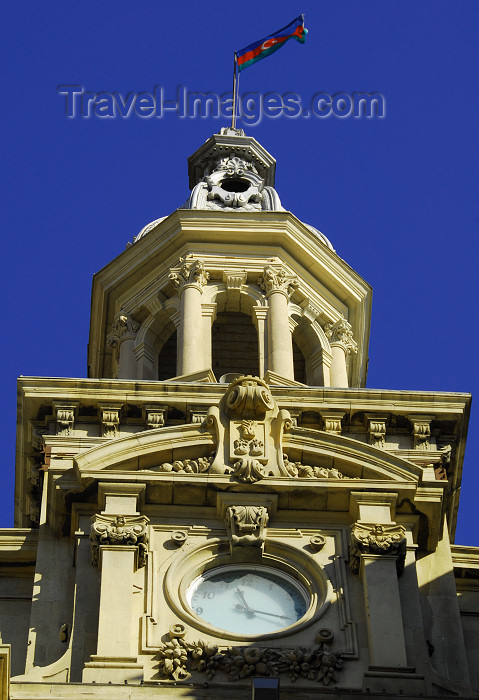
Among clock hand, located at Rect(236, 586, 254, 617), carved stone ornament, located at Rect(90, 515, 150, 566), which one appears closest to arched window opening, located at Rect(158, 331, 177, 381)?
carved stone ornament, located at Rect(90, 515, 150, 566)

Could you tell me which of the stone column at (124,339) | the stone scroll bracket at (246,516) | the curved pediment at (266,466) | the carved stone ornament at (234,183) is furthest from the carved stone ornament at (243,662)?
the carved stone ornament at (234,183)

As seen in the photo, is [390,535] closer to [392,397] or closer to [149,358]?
[392,397]

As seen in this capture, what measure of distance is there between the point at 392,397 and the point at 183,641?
8350 millimetres

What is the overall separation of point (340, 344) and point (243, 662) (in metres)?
16.4

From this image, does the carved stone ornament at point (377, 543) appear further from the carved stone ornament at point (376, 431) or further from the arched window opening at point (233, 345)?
the arched window opening at point (233, 345)

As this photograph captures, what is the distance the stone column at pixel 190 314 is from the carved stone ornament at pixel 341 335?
10.1ft

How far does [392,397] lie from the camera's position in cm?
4009

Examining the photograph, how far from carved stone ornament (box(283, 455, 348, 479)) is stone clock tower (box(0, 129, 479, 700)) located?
4 centimetres

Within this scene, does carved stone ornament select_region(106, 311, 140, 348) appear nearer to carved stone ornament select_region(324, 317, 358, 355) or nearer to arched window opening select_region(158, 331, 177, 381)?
arched window opening select_region(158, 331, 177, 381)

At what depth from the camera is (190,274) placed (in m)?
47.8

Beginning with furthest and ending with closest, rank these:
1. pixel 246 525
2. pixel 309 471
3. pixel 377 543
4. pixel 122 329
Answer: pixel 122 329
pixel 309 471
pixel 246 525
pixel 377 543

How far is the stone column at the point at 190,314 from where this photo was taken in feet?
146

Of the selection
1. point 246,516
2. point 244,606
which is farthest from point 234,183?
point 244,606

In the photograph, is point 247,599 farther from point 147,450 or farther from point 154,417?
point 154,417
